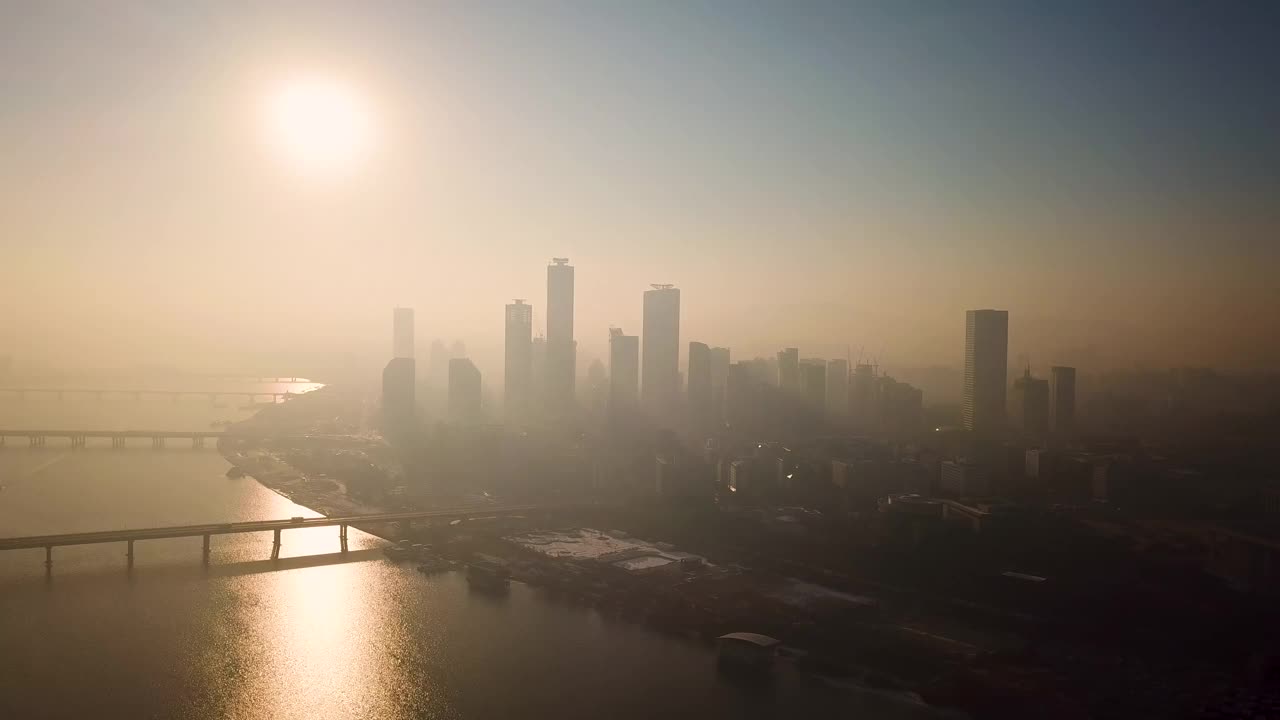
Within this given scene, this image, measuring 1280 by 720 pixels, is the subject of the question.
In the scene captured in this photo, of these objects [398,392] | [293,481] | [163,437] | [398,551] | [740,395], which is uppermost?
[740,395]

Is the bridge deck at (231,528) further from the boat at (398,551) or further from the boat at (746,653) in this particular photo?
the boat at (746,653)

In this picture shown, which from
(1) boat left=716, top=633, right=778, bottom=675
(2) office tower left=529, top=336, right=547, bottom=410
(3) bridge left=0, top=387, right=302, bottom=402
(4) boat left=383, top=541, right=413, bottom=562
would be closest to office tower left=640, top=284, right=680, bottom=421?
(2) office tower left=529, top=336, right=547, bottom=410

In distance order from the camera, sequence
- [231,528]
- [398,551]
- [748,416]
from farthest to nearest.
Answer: [748,416] < [398,551] < [231,528]

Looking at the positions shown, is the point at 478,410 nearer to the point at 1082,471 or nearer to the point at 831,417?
the point at 831,417

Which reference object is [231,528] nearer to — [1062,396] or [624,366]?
[624,366]

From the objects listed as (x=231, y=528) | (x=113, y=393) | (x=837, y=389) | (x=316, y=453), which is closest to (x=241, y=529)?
(x=231, y=528)

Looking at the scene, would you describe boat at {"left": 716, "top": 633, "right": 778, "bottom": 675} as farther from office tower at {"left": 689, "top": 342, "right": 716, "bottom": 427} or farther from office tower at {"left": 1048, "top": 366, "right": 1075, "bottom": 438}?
office tower at {"left": 689, "top": 342, "right": 716, "bottom": 427}

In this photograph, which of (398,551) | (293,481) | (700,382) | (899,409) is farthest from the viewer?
(700,382)
